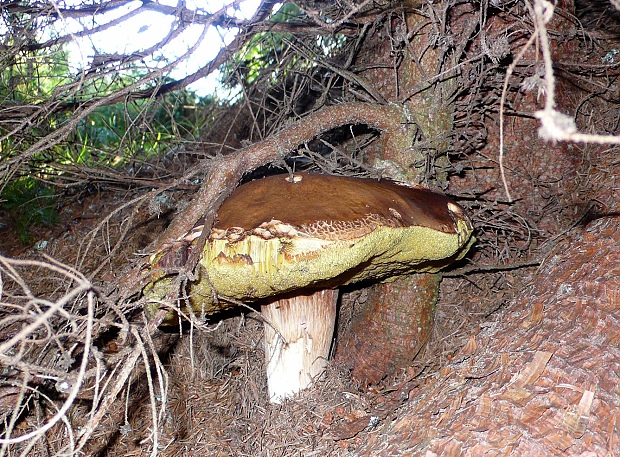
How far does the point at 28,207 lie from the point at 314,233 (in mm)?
2793

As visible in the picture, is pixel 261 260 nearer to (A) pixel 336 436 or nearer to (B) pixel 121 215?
(A) pixel 336 436

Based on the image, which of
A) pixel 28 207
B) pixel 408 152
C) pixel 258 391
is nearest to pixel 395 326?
pixel 258 391

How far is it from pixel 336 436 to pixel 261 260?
2.75ft

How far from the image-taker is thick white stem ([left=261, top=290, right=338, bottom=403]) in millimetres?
2225

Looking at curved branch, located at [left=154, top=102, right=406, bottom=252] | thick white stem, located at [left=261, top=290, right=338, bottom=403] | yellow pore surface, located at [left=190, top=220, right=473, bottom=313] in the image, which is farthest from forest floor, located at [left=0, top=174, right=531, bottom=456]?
curved branch, located at [left=154, top=102, right=406, bottom=252]

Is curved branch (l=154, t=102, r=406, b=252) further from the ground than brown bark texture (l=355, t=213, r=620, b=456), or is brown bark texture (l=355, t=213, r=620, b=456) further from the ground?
curved branch (l=154, t=102, r=406, b=252)

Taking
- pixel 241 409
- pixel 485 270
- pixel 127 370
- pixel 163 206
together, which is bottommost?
pixel 241 409

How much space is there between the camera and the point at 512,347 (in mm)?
1588

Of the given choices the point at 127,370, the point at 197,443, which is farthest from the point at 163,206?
the point at 127,370

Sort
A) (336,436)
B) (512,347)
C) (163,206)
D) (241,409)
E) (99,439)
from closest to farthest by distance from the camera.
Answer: (512,347) → (336,436) → (99,439) → (241,409) → (163,206)

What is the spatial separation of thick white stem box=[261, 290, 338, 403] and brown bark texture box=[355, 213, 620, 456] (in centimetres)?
59

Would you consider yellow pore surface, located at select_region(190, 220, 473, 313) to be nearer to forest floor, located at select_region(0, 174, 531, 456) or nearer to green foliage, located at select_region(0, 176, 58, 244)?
forest floor, located at select_region(0, 174, 531, 456)

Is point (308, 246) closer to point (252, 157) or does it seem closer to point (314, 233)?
point (314, 233)

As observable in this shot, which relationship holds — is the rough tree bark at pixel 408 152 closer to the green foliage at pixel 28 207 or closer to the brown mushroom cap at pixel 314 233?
the brown mushroom cap at pixel 314 233
